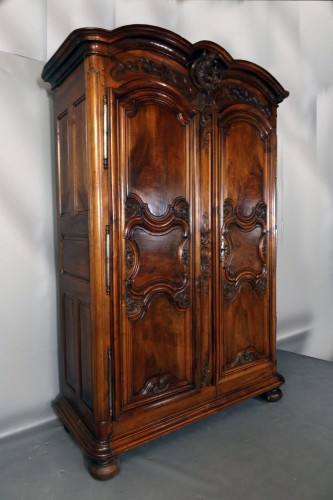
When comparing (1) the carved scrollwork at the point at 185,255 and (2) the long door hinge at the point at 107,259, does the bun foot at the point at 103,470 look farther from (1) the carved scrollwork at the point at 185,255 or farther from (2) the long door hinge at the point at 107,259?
(1) the carved scrollwork at the point at 185,255

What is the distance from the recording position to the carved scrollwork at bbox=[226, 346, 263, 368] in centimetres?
209

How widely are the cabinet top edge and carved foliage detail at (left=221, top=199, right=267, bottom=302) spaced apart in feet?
2.40

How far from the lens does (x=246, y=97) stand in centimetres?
208

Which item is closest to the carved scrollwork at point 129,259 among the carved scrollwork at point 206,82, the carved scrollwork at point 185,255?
the carved scrollwork at point 185,255

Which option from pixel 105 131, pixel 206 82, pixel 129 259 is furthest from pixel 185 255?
pixel 206 82

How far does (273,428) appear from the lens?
200cm

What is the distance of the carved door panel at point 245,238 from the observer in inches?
79.0

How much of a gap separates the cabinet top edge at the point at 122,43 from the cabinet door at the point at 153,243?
16 cm

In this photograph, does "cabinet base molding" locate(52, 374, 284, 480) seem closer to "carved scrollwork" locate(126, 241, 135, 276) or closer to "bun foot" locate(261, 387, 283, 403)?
"bun foot" locate(261, 387, 283, 403)

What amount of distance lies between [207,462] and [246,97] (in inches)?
73.9

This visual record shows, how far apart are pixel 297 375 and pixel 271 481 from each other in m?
1.22

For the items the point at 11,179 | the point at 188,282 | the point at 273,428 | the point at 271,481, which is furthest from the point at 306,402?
the point at 11,179

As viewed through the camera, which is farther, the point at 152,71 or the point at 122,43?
the point at 152,71

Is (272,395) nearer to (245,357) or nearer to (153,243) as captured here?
(245,357)
